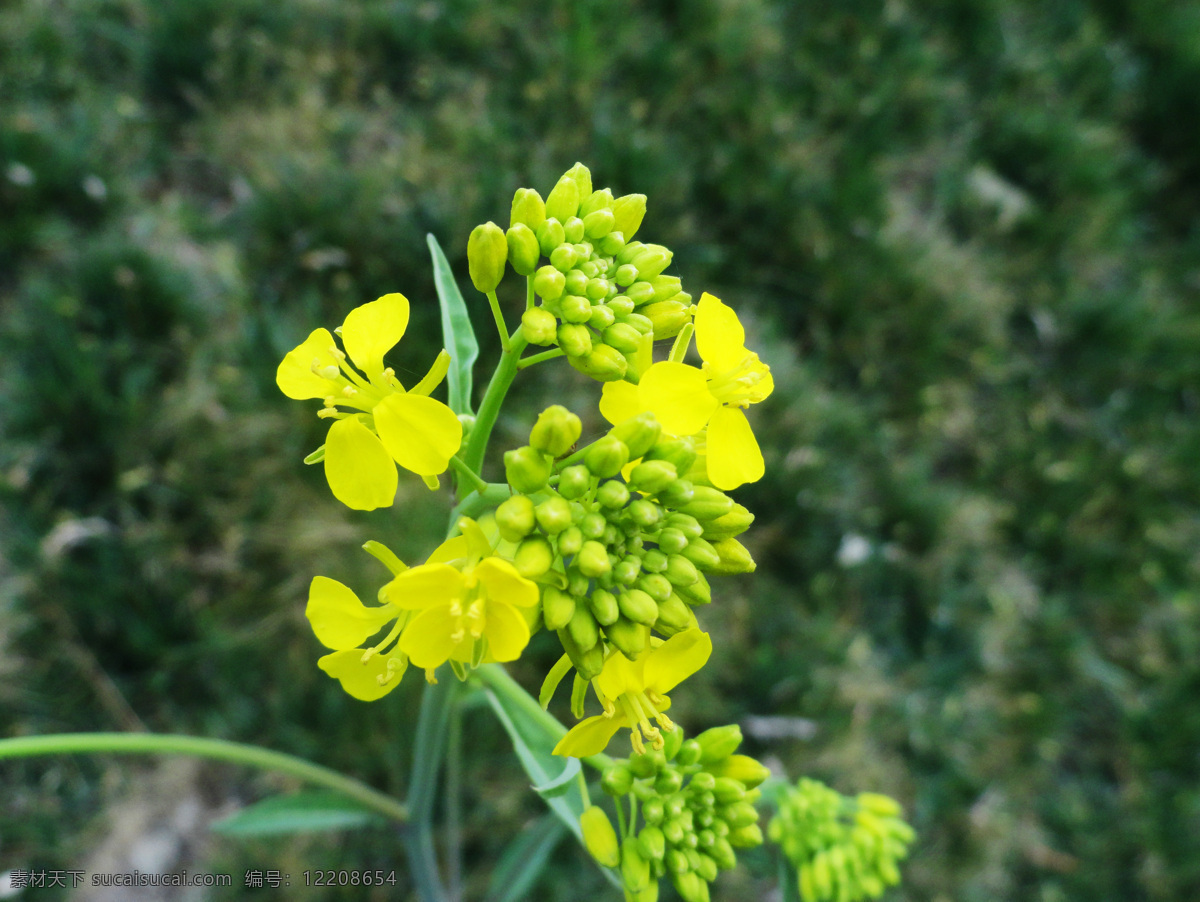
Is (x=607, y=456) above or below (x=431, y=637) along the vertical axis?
above

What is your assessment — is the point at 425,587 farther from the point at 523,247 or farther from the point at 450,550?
the point at 523,247

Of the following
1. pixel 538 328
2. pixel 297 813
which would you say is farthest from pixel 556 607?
pixel 297 813

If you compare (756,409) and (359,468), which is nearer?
(359,468)

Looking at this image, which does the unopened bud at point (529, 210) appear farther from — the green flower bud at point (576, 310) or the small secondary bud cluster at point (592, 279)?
the green flower bud at point (576, 310)

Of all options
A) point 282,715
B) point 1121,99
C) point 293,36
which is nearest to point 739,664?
point 282,715

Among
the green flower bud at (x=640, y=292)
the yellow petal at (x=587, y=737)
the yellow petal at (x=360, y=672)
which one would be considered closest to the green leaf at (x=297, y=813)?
the yellow petal at (x=360, y=672)

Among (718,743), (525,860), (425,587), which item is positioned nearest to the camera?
(425,587)

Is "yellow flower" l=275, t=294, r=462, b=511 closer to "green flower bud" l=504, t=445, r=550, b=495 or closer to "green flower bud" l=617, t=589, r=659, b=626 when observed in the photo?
"green flower bud" l=504, t=445, r=550, b=495
